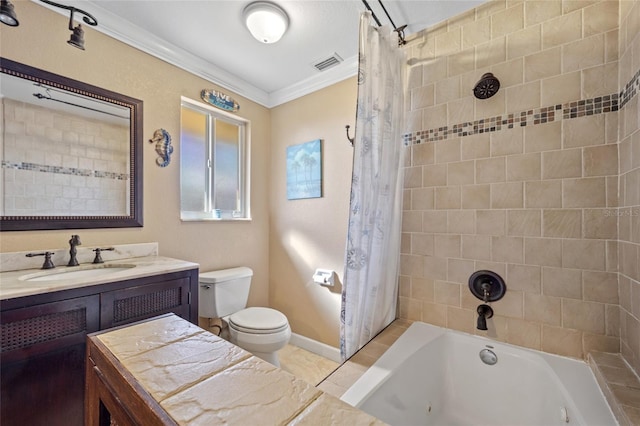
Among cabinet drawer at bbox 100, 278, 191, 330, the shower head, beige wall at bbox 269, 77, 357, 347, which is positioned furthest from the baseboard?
the shower head

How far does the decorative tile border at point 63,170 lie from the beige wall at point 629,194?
250cm

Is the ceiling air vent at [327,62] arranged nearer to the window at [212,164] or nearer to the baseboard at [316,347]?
the window at [212,164]

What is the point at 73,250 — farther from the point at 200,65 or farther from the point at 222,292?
the point at 200,65

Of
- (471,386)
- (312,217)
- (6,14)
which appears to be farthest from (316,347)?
(6,14)

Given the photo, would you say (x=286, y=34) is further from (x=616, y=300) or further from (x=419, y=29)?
(x=616, y=300)

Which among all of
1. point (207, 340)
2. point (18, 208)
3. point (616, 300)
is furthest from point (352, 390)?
point (18, 208)

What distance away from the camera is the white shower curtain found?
4.25ft

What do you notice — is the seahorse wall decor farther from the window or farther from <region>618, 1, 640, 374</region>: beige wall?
<region>618, 1, 640, 374</region>: beige wall

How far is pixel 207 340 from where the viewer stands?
508 millimetres

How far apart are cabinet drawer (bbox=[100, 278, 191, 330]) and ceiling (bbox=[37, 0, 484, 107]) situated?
145 centimetres

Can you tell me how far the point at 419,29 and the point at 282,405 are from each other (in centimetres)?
201

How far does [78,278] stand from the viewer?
3.92 ft

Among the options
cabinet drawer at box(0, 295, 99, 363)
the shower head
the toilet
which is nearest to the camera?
cabinet drawer at box(0, 295, 99, 363)

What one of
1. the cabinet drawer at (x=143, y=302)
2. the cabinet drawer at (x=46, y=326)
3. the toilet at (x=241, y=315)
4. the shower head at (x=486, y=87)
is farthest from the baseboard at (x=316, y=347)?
the shower head at (x=486, y=87)
